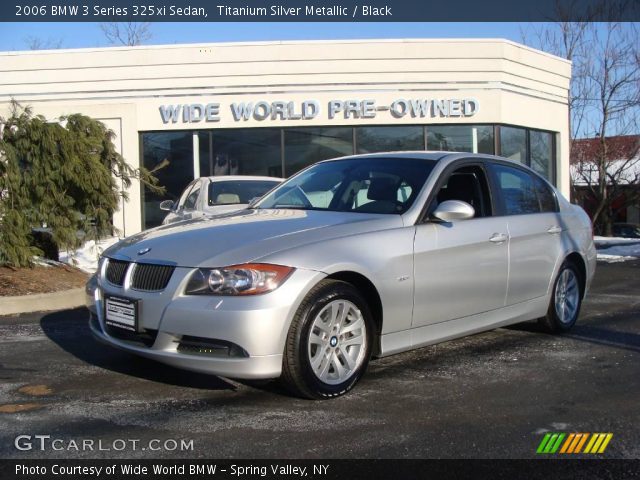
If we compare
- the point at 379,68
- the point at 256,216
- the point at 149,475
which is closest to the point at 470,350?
the point at 256,216

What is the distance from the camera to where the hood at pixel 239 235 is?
432 centimetres

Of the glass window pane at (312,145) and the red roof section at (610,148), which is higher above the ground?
the red roof section at (610,148)

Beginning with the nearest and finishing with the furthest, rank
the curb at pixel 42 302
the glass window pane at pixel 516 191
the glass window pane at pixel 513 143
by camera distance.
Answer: the glass window pane at pixel 516 191 < the curb at pixel 42 302 < the glass window pane at pixel 513 143

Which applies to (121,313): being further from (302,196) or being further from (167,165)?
(167,165)

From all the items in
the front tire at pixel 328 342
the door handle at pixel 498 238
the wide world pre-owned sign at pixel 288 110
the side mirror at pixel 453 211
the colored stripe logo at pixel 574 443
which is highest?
the wide world pre-owned sign at pixel 288 110

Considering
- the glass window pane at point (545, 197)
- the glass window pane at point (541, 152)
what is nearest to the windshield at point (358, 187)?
the glass window pane at point (545, 197)

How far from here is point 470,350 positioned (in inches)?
234

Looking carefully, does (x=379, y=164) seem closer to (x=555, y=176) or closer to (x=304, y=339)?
(x=304, y=339)

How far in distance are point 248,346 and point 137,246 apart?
4.00 ft

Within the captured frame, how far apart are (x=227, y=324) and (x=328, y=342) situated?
0.70m

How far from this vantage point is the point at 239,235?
456 centimetres

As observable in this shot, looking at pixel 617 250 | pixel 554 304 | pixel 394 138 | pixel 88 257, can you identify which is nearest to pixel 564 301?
pixel 554 304

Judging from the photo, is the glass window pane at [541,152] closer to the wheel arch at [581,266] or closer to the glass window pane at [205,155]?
the glass window pane at [205,155]

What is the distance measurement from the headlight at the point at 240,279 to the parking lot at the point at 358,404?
2.40ft
